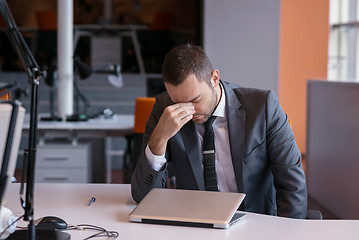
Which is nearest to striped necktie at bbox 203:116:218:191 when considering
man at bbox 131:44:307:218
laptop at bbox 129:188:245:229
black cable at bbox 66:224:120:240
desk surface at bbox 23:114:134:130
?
man at bbox 131:44:307:218

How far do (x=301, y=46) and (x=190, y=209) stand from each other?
629cm

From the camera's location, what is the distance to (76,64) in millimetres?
4562

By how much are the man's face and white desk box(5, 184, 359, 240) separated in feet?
1.31

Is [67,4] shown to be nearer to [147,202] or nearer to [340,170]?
[340,170]

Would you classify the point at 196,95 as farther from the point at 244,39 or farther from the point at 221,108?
the point at 244,39

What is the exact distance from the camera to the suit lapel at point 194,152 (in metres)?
2.11

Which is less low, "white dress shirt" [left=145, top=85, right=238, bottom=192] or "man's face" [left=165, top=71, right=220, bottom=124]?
"man's face" [left=165, top=71, right=220, bottom=124]

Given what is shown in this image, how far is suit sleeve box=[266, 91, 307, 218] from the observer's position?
2043mm

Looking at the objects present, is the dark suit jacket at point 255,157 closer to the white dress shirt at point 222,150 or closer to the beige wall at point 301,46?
the white dress shirt at point 222,150

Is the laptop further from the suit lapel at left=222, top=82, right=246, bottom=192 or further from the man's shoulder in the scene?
the man's shoulder

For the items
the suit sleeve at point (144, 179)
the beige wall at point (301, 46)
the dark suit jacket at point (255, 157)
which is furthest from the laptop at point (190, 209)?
the beige wall at point (301, 46)

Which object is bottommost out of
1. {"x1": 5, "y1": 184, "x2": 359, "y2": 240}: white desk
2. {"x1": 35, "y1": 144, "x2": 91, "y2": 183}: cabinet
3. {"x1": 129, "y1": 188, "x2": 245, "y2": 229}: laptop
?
{"x1": 35, "y1": 144, "x2": 91, "y2": 183}: cabinet

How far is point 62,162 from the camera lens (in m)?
4.29

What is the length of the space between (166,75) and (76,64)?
2723 millimetres
